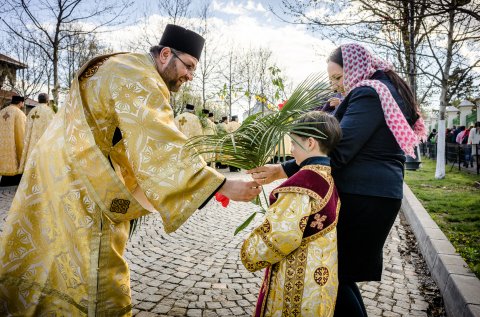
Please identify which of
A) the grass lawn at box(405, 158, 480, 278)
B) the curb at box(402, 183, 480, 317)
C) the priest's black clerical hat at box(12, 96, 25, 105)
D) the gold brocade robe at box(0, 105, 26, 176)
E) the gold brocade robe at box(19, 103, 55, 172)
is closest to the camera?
the curb at box(402, 183, 480, 317)

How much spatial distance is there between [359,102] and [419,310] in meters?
2.16

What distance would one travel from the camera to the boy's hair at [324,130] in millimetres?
1978

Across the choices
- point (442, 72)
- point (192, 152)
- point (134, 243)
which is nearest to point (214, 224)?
point (134, 243)

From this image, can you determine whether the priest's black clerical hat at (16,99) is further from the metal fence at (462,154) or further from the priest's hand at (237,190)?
the metal fence at (462,154)

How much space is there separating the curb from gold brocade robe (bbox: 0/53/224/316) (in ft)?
7.23

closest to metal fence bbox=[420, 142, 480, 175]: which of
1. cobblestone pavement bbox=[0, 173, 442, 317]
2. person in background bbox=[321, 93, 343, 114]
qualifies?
cobblestone pavement bbox=[0, 173, 442, 317]

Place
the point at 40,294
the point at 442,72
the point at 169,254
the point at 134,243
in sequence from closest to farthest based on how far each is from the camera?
the point at 40,294
the point at 169,254
the point at 134,243
the point at 442,72

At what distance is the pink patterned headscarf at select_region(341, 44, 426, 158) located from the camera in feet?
6.65

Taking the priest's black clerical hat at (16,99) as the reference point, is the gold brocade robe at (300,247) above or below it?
below

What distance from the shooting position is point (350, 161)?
2.11m

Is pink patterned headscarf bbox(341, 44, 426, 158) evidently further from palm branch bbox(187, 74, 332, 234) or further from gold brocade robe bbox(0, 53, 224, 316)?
gold brocade robe bbox(0, 53, 224, 316)

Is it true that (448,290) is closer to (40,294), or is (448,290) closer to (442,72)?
(40,294)

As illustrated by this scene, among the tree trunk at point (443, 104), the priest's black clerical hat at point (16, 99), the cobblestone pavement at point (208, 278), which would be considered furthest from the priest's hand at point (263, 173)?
the tree trunk at point (443, 104)

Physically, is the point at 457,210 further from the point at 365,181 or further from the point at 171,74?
the point at 171,74
